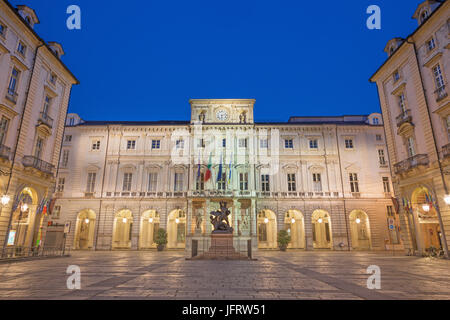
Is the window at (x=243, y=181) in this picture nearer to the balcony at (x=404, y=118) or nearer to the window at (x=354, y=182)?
the window at (x=354, y=182)

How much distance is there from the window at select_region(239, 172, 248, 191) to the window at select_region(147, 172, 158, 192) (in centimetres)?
1159

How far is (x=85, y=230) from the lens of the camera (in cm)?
3862

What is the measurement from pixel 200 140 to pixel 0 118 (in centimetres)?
2286

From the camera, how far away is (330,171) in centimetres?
3628

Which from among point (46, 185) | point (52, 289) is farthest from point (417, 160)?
point (46, 185)

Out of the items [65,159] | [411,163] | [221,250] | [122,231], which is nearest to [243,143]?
[411,163]

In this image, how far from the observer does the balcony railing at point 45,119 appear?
71.7ft

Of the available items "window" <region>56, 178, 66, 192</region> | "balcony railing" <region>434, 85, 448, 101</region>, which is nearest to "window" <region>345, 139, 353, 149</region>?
"balcony railing" <region>434, 85, 448, 101</region>

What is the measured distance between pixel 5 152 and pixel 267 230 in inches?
1208

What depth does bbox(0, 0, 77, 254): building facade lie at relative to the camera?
18.2 meters

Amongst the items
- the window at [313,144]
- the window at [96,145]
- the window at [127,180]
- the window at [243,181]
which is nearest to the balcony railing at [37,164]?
the window at [127,180]

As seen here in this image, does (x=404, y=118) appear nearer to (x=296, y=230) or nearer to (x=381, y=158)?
(x=381, y=158)

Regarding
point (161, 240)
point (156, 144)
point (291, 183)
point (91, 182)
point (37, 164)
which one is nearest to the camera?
point (37, 164)

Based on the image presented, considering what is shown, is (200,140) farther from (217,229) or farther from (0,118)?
(0,118)
